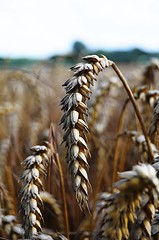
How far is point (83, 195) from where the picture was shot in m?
0.63

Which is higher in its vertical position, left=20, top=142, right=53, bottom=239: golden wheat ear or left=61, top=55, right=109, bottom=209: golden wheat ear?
left=61, top=55, right=109, bottom=209: golden wheat ear

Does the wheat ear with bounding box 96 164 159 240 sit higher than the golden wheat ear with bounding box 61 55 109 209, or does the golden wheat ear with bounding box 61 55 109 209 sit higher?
the golden wheat ear with bounding box 61 55 109 209

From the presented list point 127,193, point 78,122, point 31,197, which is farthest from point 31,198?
point 127,193

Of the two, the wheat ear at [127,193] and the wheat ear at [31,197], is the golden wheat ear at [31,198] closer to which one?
the wheat ear at [31,197]

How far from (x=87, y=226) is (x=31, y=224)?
0.49 metres

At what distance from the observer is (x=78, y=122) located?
67 cm

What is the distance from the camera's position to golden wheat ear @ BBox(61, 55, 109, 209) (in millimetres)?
635

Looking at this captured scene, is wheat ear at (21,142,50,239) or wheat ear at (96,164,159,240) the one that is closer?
wheat ear at (96,164,159,240)

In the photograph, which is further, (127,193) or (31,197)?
(31,197)

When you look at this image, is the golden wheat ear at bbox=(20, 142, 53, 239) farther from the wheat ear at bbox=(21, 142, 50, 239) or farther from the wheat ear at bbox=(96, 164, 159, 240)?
the wheat ear at bbox=(96, 164, 159, 240)

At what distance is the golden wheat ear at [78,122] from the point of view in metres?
0.63

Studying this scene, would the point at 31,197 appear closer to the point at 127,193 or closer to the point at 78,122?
the point at 78,122

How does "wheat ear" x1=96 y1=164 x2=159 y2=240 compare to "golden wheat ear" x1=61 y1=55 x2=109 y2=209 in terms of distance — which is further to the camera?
"golden wheat ear" x1=61 y1=55 x2=109 y2=209

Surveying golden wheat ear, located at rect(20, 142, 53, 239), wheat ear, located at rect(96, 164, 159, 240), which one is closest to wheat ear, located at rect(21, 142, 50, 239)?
golden wheat ear, located at rect(20, 142, 53, 239)
